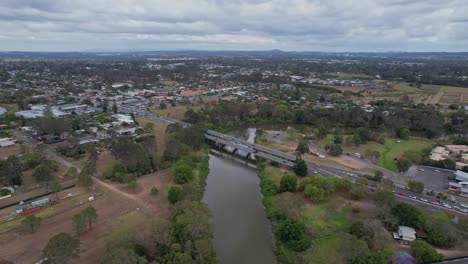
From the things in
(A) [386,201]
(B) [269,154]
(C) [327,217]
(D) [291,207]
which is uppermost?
(A) [386,201]

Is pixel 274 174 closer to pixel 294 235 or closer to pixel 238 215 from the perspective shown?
pixel 238 215

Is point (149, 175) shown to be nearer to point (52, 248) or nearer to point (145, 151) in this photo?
point (145, 151)

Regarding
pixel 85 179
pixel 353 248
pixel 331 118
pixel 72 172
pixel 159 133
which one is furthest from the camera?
pixel 331 118

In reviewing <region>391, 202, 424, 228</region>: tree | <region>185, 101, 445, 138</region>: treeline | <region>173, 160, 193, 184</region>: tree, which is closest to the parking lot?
<region>391, 202, 424, 228</region>: tree

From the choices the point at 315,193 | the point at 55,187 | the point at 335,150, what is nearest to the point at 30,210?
the point at 55,187

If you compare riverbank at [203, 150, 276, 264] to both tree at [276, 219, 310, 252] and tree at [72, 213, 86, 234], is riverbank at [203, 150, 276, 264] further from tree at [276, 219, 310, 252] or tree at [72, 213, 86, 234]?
tree at [72, 213, 86, 234]

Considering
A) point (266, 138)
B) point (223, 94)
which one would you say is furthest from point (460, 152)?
point (223, 94)
